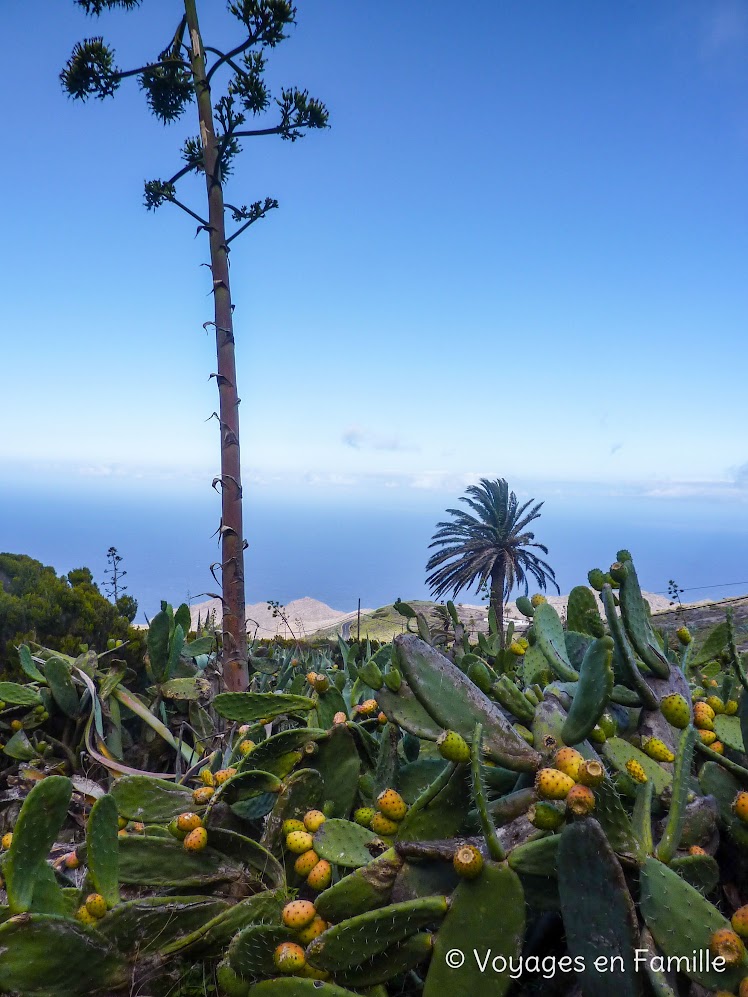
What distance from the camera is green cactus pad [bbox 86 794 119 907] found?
143 centimetres

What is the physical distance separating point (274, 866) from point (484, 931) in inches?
26.6

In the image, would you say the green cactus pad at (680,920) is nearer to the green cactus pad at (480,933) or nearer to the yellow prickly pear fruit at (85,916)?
the green cactus pad at (480,933)

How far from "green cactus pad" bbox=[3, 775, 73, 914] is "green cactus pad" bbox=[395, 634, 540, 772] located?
0.81 metres

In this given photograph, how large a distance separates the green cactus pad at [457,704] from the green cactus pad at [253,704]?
0.66m

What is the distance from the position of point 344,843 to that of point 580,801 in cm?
63

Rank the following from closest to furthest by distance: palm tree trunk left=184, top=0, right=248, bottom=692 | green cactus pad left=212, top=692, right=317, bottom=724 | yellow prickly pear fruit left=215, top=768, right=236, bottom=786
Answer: yellow prickly pear fruit left=215, top=768, right=236, bottom=786 < green cactus pad left=212, top=692, right=317, bottom=724 < palm tree trunk left=184, top=0, right=248, bottom=692

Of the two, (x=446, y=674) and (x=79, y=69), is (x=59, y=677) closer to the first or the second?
(x=446, y=674)

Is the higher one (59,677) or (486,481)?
(486,481)

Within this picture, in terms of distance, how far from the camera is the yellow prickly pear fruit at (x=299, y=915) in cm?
132

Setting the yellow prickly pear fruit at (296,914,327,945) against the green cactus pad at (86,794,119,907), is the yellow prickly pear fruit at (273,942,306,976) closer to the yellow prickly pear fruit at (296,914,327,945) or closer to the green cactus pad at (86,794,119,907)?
the yellow prickly pear fruit at (296,914,327,945)

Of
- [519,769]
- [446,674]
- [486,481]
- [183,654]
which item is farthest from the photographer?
[486,481]

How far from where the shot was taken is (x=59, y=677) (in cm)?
359

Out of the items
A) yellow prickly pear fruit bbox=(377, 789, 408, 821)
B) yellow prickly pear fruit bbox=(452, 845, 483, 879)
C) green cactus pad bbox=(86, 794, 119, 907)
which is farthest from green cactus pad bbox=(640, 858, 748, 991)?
green cactus pad bbox=(86, 794, 119, 907)

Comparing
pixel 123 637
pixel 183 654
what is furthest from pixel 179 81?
pixel 123 637
